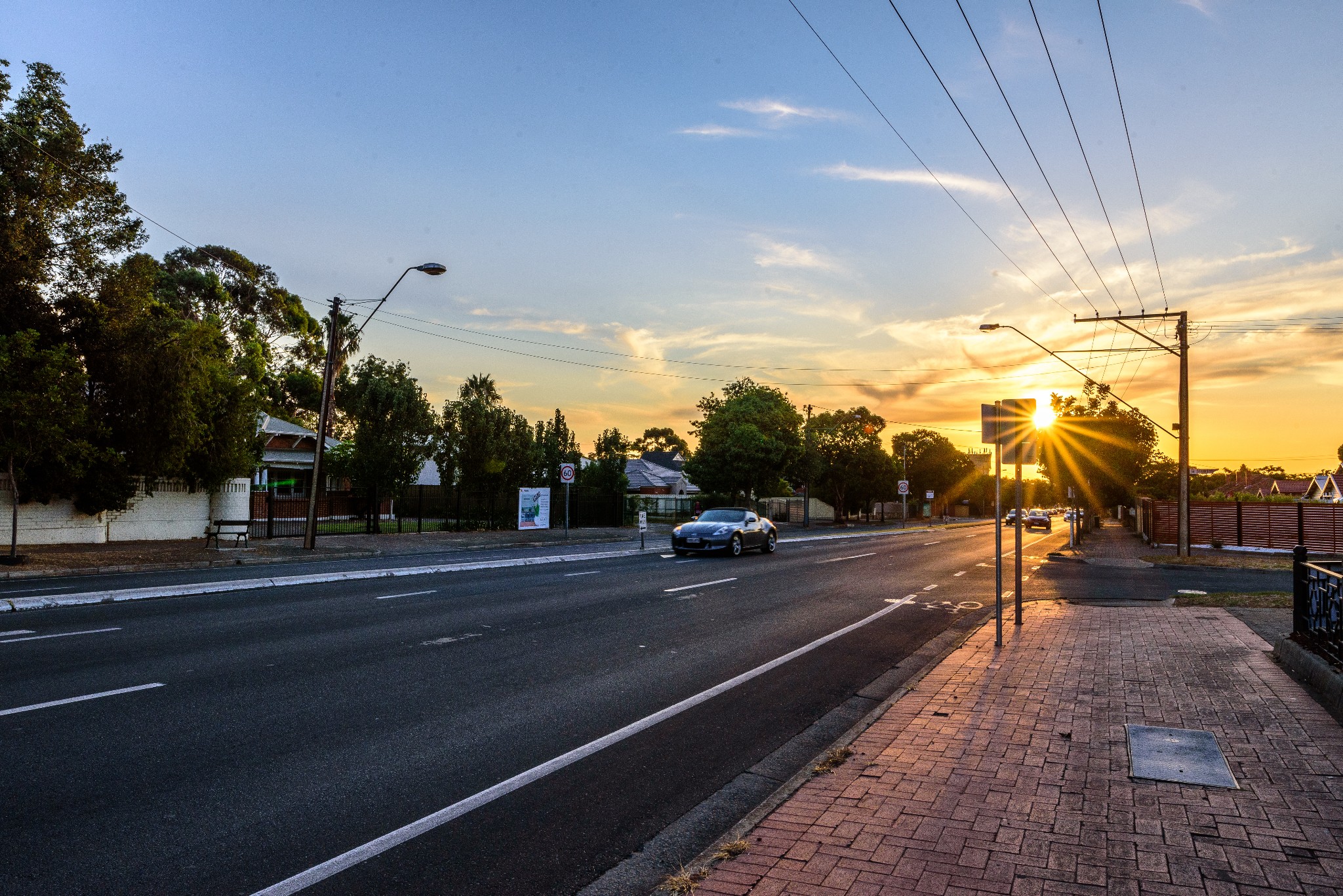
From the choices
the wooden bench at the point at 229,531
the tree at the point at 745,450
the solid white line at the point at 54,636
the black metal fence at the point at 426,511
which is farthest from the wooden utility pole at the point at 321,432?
the tree at the point at 745,450

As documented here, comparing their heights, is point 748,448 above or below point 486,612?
above

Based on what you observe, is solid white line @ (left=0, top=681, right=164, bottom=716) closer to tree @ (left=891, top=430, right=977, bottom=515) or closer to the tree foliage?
the tree foliage

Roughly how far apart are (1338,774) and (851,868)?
337 centimetres

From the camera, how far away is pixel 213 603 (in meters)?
12.4

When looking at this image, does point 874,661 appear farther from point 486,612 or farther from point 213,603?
point 213,603

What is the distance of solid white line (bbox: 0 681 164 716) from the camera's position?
20.3 ft

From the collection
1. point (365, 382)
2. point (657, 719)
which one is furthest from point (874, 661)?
point (365, 382)

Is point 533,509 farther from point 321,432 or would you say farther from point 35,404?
point 35,404

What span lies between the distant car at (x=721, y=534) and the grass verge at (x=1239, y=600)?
473 inches

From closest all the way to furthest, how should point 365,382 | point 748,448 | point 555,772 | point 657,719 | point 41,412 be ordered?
point 555,772 → point 657,719 → point 41,412 → point 365,382 → point 748,448

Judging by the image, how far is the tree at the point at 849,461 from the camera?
62344mm

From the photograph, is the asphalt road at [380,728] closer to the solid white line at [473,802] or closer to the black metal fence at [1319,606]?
the solid white line at [473,802]

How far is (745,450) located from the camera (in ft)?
170

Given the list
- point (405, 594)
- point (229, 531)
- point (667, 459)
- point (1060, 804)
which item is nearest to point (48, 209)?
point (229, 531)
